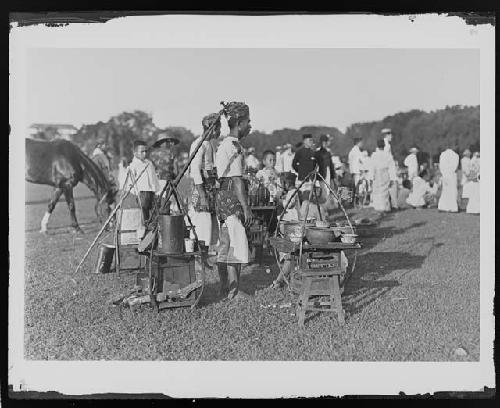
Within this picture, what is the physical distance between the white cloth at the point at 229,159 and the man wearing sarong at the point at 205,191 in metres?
0.87

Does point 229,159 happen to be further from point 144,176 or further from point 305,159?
point 305,159

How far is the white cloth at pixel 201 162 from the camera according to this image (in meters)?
8.01

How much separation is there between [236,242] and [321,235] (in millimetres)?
1008

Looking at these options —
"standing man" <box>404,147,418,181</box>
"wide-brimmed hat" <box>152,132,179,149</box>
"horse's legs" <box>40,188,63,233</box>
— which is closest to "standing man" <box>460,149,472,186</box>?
"standing man" <box>404,147,418,181</box>

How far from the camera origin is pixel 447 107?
817 cm

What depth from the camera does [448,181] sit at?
13320 mm

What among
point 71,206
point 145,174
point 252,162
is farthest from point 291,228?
point 71,206

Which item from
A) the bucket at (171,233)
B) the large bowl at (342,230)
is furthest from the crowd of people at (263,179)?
the bucket at (171,233)

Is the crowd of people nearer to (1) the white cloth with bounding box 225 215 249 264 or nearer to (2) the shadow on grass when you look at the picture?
(1) the white cloth with bounding box 225 215 249 264

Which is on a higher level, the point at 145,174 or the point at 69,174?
the point at 69,174

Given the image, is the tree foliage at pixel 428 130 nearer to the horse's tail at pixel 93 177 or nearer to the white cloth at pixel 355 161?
the white cloth at pixel 355 161

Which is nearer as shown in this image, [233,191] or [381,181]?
[233,191]
